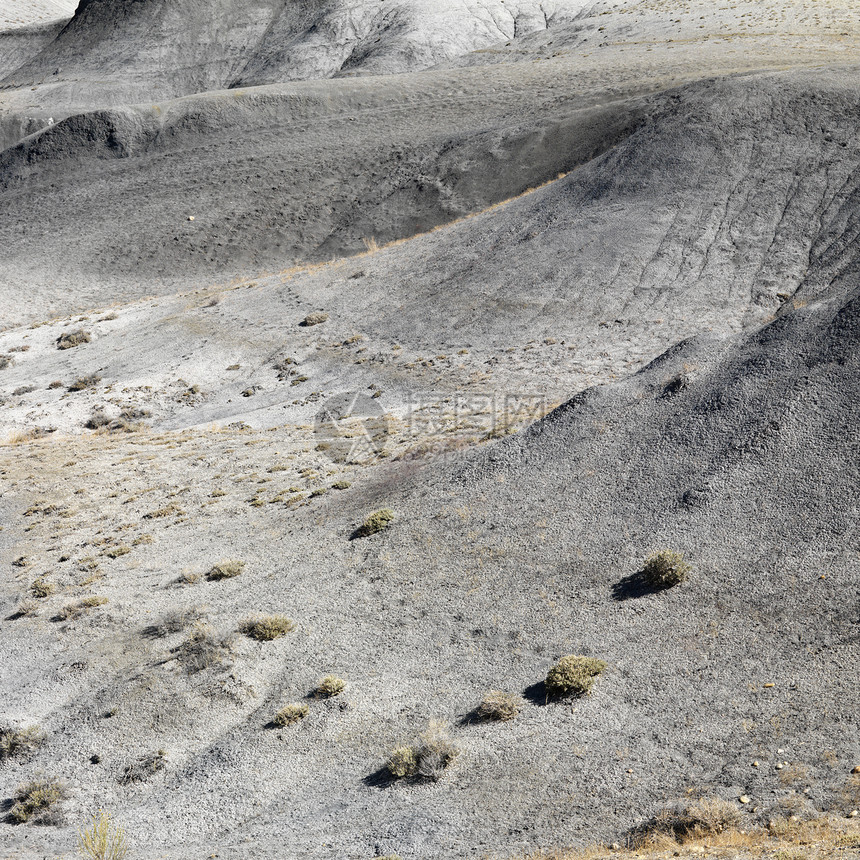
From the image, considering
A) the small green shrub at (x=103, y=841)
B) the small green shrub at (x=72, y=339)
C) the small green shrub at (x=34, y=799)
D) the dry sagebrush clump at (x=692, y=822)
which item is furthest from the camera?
the small green shrub at (x=72, y=339)

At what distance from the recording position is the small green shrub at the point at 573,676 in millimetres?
12242

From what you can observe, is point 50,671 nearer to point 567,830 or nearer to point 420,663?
point 420,663

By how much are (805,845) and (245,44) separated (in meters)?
101

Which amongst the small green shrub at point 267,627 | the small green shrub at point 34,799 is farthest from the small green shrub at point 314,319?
the small green shrub at point 34,799

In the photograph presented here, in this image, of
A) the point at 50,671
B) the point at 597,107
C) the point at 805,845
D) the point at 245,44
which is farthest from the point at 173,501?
the point at 245,44

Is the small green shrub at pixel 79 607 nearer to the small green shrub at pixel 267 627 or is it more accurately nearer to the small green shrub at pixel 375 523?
the small green shrub at pixel 267 627

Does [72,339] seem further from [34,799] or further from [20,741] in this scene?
[34,799]

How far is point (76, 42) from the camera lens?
309 ft

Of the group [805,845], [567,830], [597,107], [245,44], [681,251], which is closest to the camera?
[805,845]

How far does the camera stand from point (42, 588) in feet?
61.7

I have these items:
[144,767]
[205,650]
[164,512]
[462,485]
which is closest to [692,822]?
[144,767]

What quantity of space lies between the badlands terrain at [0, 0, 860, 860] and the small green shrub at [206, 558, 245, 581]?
96 mm

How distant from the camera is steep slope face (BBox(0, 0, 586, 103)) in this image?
84.1 metres

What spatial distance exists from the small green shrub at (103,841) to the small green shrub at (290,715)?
271cm
